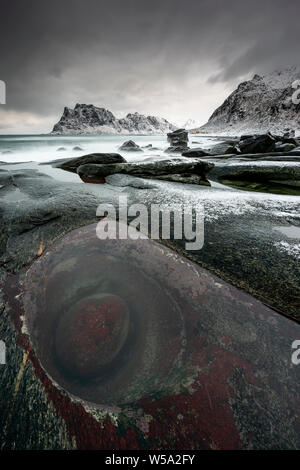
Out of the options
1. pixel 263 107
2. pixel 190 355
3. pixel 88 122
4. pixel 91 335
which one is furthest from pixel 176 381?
pixel 88 122

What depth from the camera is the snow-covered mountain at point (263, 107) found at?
39969mm

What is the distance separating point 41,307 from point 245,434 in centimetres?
168

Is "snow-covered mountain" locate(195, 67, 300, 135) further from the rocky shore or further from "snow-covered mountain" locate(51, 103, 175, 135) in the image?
"snow-covered mountain" locate(51, 103, 175, 135)

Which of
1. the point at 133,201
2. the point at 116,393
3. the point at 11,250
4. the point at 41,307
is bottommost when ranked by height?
the point at 116,393

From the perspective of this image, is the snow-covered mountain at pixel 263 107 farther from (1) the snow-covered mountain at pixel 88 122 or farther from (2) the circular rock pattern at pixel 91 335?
(1) the snow-covered mountain at pixel 88 122

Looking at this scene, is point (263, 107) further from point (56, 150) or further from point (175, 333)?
point (175, 333)

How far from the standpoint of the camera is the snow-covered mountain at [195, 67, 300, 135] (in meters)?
40.0

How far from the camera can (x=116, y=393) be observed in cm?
126

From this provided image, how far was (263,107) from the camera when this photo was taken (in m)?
50.8

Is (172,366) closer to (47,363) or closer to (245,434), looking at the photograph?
(245,434)

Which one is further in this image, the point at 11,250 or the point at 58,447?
the point at 11,250

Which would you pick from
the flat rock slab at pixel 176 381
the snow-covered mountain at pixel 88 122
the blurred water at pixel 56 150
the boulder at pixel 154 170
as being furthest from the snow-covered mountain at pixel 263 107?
the snow-covered mountain at pixel 88 122

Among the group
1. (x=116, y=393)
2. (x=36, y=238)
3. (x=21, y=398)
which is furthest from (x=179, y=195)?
(x=21, y=398)

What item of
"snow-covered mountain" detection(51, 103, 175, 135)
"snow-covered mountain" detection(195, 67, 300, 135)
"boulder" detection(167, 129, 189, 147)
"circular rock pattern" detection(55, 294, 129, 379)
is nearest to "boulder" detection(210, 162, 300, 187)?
"circular rock pattern" detection(55, 294, 129, 379)
